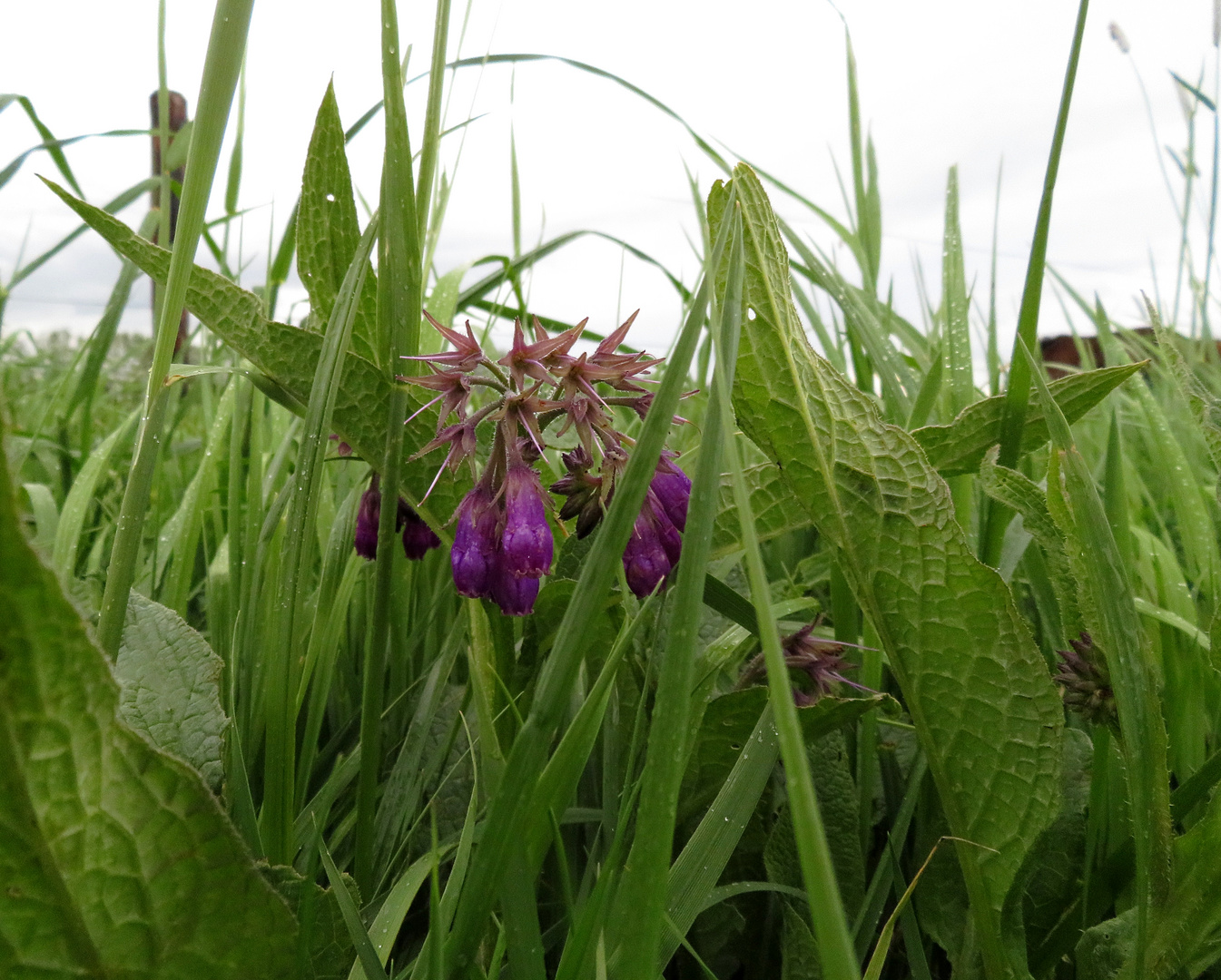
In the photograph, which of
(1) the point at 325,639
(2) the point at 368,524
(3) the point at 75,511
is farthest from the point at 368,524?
(3) the point at 75,511

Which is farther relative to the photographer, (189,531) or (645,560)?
(189,531)

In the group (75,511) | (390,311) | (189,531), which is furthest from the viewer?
(75,511)

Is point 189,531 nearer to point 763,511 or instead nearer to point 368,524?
point 368,524

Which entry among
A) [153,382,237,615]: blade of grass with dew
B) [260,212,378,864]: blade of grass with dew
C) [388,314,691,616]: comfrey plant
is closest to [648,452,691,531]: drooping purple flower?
[388,314,691,616]: comfrey plant

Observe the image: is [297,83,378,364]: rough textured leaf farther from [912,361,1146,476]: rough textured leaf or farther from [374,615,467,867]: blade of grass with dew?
[912,361,1146,476]: rough textured leaf

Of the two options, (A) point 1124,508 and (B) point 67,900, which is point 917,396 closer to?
(A) point 1124,508

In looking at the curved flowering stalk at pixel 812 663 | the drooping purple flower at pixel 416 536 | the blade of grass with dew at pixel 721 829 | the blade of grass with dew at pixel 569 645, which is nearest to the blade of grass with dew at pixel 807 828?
the blade of grass with dew at pixel 569 645

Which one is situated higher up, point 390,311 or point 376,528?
point 390,311
